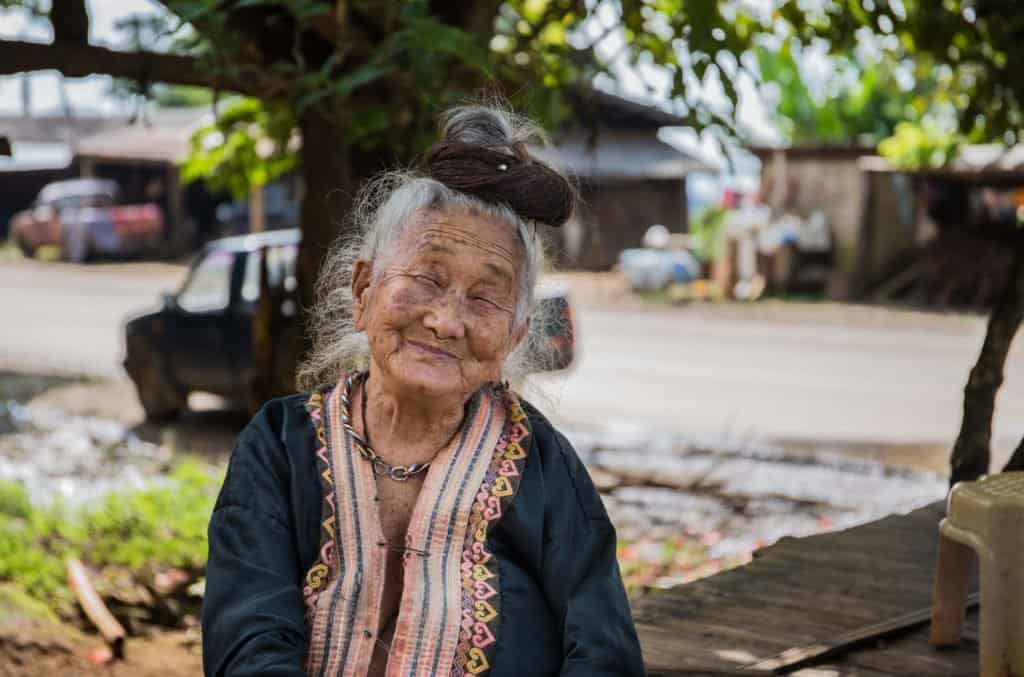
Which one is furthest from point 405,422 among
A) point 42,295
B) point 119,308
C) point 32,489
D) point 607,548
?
point 42,295

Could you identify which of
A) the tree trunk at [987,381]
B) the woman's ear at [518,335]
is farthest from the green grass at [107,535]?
the woman's ear at [518,335]

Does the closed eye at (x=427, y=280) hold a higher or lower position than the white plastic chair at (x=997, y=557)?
higher

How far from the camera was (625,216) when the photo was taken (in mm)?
28766

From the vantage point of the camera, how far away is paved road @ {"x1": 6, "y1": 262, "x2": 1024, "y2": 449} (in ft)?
34.4

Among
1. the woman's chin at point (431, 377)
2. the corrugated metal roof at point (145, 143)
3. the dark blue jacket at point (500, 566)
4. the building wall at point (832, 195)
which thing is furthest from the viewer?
the corrugated metal roof at point (145, 143)

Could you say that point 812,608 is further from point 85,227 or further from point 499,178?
point 85,227

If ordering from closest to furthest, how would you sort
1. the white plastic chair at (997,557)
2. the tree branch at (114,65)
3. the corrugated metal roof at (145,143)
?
the white plastic chair at (997,557) < the tree branch at (114,65) < the corrugated metal roof at (145,143)

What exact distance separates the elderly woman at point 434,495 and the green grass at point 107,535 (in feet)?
12.1

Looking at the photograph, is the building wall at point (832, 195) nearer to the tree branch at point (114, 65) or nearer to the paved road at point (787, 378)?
the paved road at point (787, 378)

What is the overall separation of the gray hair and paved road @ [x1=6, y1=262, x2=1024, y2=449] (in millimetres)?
5321

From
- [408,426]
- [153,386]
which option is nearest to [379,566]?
[408,426]

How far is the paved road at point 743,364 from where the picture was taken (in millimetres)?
10484

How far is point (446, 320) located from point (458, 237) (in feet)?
0.46

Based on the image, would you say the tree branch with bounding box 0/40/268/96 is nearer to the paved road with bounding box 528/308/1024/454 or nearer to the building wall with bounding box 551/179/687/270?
the paved road with bounding box 528/308/1024/454
